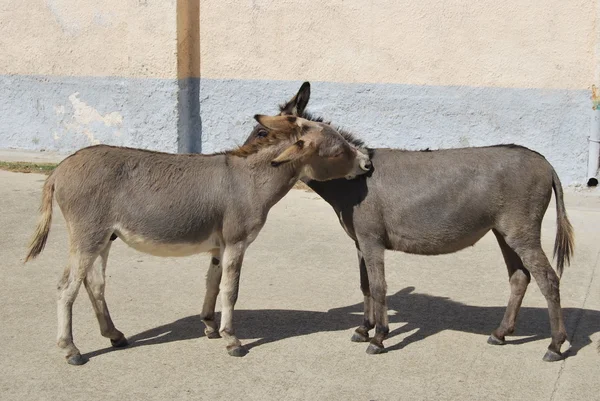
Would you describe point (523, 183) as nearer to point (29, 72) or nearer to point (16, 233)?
point (16, 233)

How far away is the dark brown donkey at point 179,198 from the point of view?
5332mm

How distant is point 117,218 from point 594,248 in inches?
186

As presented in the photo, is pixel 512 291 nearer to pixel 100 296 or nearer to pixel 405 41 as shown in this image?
pixel 100 296

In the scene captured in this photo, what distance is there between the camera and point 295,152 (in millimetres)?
5547

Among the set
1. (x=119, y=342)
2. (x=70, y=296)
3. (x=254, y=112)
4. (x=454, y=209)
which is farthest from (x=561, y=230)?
(x=254, y=112)

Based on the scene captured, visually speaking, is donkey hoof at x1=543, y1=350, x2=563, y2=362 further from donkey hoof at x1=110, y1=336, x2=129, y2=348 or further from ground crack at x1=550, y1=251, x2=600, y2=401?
donkey hoof at x1=110, y1=336, x2=129, y2=348

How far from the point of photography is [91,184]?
5.31 meters

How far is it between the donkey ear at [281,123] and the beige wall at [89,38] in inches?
207

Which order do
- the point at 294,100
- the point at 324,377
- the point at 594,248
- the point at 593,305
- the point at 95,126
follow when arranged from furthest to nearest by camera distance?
1. the point at 95,126
2. the point at 594,248
3. the point at 593,305
4. the point at 294,100
5. the point at 324,377

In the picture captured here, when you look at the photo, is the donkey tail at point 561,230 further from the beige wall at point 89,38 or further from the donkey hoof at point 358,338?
the beige wall at point 89,38

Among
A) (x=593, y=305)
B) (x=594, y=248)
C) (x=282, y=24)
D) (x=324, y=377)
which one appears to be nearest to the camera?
(x=324, y=377)

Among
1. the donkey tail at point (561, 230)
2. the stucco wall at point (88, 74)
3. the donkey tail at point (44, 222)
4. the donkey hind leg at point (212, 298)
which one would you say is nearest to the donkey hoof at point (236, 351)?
the donkey hind leg at point (212, 298)

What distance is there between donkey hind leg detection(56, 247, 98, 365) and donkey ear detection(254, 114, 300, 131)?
1.37 m

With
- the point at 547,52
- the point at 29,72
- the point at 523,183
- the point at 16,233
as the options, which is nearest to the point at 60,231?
the point at 16,233
